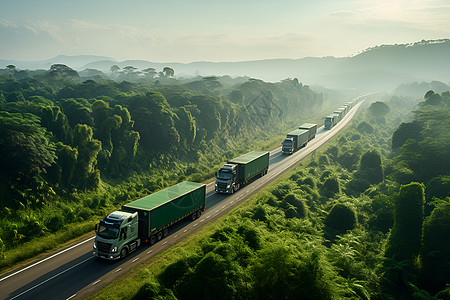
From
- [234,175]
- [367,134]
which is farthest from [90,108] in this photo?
[367,134]

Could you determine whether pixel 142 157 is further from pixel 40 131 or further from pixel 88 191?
pixel 40 131

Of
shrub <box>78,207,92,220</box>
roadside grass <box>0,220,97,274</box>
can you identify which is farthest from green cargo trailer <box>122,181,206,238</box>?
shrub <box>78,207,92,220</box>

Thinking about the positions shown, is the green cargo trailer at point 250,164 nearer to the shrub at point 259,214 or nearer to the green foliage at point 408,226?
the shrub at point 259,214

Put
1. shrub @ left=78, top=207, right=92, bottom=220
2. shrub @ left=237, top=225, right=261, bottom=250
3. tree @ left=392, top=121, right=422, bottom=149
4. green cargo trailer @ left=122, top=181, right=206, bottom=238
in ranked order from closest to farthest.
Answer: shrub @ left=237, top=225, right=261, bottom=250
green cargo trailer @ left=122, top=181, right=206, bottom=238
shrub @ left=78, top=207, right=92, bottom=220
tree @ left=392, top=121, right=422, bottom=149

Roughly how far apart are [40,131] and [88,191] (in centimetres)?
1041

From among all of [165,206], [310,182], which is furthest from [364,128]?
[165,206]

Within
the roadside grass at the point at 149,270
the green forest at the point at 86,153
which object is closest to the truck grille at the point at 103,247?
the roadside grass at the point at 149,270

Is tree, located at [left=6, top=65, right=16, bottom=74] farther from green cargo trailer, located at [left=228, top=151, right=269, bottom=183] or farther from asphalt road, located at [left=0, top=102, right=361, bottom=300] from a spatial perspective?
asphalt road, located at [left=0, top=102, right=361, bottom=300]

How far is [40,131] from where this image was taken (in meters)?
37.8

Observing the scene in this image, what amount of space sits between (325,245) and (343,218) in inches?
244

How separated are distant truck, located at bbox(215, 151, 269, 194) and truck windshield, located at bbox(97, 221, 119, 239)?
65.2ft

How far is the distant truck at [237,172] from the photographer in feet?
136

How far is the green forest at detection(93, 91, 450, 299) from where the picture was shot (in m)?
17.7

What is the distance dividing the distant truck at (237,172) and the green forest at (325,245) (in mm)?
4219
